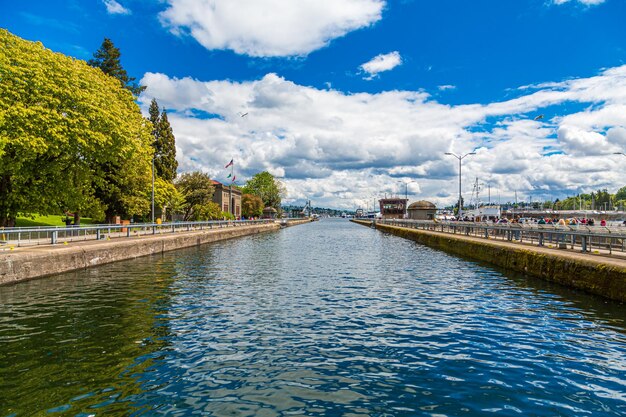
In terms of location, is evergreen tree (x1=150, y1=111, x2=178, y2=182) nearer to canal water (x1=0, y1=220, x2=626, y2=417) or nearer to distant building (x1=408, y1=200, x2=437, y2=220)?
canal water (x1=0, y1=220, x2=626, y2=417)

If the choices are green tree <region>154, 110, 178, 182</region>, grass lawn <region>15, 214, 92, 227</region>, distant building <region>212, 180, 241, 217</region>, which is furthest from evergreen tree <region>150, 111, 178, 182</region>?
distant building <region>212, 180, 241, 217</region>

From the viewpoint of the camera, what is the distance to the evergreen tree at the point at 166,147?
7581 cm

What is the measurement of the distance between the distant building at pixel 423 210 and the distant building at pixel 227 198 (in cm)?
5432

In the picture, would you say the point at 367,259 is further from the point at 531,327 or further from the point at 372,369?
the point at 372,369

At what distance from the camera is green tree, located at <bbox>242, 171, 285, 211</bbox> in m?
184

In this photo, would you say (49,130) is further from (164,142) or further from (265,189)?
(265,189)

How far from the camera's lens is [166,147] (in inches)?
3088

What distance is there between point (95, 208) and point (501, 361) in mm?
39604

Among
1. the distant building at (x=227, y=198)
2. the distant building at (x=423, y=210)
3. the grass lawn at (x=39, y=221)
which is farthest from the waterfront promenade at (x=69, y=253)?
the distant building at (x=423, y=210)

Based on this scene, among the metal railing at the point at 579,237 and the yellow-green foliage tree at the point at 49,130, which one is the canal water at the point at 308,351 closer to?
the metal railing at the point at 579,237

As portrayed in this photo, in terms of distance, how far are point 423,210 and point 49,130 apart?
108751 millimetres

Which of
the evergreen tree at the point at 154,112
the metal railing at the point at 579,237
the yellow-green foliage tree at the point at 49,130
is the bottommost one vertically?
the metal railing at the point at 579,237

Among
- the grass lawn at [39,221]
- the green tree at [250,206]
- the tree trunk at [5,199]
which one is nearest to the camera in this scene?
the tree trunk at [5,199]

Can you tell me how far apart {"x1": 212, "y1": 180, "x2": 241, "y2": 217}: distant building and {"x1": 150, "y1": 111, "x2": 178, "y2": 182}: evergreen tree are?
33.6m
